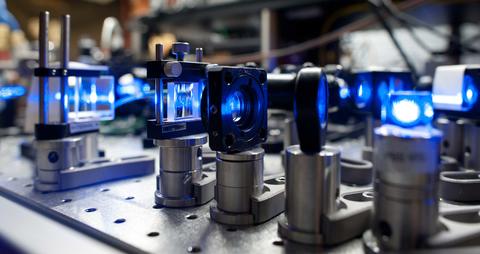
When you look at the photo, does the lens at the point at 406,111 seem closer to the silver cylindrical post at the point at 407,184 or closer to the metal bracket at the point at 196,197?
the silver cylindrical post at the point at 407,184

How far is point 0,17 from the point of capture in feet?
4.00

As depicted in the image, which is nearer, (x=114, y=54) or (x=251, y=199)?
(x=251, y=199)

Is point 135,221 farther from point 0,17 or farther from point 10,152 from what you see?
point 0,17

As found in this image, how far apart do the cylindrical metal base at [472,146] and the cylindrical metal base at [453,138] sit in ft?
0.07

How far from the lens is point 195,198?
61 cm

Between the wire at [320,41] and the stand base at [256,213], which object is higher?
the wire at [320,41]

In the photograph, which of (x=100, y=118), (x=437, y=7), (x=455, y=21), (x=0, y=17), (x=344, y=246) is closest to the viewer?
(x=344, y=246)

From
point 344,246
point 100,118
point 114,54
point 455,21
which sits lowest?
point 344,246

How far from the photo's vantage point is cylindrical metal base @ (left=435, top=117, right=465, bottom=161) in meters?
0.79

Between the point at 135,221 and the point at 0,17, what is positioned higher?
the point at 0,17

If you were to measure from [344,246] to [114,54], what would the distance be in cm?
115

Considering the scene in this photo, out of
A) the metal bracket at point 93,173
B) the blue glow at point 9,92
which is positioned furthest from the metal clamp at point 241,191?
the blue glow at point 9,92

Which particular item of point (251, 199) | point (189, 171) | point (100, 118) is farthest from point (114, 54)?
point (251, 199)

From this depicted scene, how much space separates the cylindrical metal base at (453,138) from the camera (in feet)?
2.58
